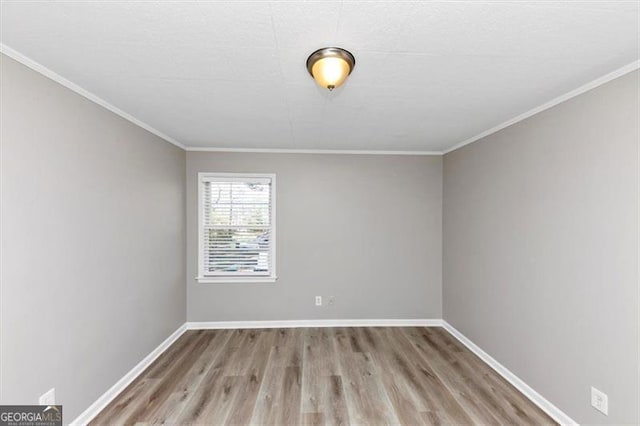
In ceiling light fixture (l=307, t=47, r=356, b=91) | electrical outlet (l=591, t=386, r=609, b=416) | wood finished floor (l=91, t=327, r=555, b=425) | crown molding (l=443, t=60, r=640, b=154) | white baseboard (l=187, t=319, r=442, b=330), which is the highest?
crown molding (l=443, t=60, r=640, b=154)

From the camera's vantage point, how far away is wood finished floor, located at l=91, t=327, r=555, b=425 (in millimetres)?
2201

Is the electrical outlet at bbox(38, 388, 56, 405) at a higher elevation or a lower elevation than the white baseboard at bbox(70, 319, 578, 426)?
higher

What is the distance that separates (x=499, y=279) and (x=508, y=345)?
61cm

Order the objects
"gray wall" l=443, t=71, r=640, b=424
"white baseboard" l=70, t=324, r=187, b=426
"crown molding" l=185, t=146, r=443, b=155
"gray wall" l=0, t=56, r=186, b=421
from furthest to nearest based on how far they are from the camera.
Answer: "crown molding" l=185, t=146, r=443, b=155 → "white baseboard" l=70, t=324, r=187, b=426 → "gray wall" l=443, t=71, r=640, b=424 → "gray wall" l=0, t=56, r=186, b=421

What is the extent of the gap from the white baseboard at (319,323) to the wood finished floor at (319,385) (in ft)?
0.97

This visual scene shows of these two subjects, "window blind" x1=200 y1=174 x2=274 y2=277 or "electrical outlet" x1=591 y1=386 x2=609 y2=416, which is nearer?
"electrical outlet" x1=591 y1=386 x2=609 y2=416

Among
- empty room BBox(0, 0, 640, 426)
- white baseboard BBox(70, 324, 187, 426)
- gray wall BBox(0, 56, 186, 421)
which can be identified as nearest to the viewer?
empty room BBox(0, 0, 640, 426)

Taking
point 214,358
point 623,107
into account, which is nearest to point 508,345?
point 623,107

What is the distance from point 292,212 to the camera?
3.99 m

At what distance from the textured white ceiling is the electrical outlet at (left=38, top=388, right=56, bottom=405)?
2.04m

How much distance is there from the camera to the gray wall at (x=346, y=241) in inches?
156

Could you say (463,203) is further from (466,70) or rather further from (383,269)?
(466,70)

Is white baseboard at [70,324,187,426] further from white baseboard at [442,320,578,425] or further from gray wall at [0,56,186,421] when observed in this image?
white baseboard at [442,320,578,425]

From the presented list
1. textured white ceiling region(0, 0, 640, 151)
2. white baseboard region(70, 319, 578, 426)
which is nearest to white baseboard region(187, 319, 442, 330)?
white baseboard region(70, 319, 578, 426)
